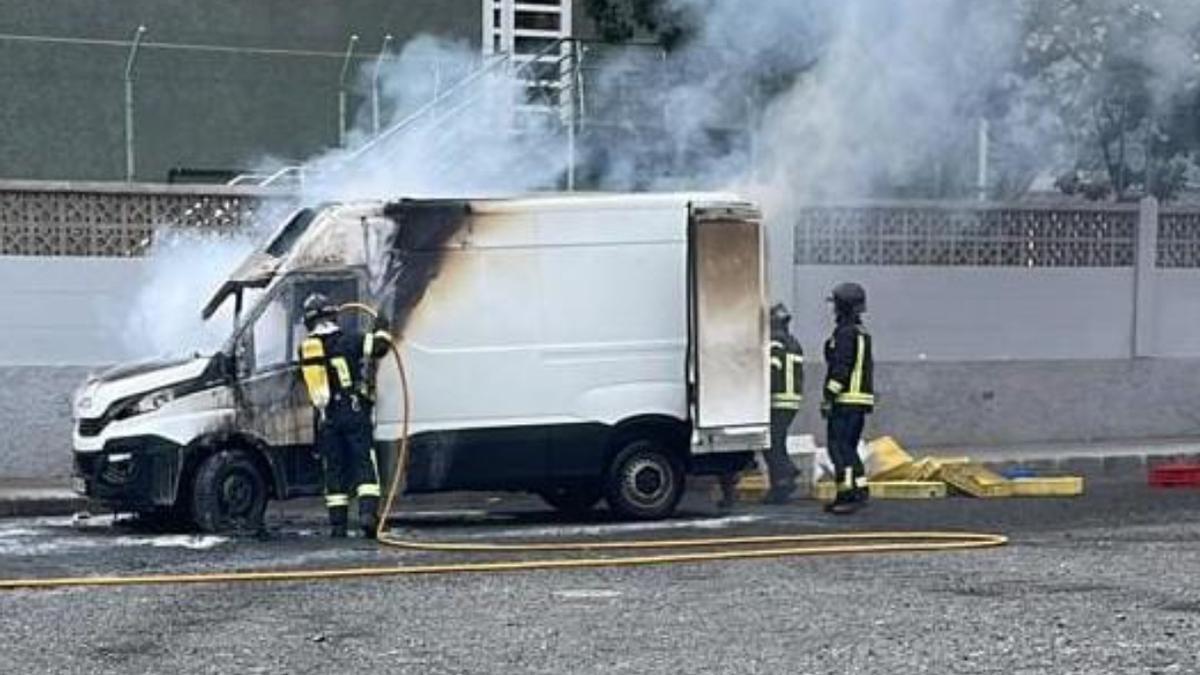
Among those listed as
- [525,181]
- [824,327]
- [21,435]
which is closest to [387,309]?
[525,181]

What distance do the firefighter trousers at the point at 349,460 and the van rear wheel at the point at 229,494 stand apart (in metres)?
0.61

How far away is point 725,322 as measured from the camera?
14406mm

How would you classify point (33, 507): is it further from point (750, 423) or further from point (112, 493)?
point (750, 423)

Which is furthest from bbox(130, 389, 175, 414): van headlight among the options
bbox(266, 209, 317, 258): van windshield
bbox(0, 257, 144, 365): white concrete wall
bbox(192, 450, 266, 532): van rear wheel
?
bbox(0, 257, 144, 365): white concrete wall

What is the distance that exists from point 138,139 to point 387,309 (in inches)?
231

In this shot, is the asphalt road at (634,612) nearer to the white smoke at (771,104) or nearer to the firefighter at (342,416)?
the firefighter at (342,416)

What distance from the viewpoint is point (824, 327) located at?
62.5 feet

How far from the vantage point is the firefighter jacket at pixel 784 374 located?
1519 centimetres

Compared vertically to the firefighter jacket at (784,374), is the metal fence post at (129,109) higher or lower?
higher

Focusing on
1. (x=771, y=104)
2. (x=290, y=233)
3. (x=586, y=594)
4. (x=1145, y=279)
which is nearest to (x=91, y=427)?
(x=290, y=233)

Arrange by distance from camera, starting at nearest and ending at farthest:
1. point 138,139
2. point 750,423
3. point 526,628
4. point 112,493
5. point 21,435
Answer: point 526,628, point 112,493, point 750,423, point 21,435, point 138,139

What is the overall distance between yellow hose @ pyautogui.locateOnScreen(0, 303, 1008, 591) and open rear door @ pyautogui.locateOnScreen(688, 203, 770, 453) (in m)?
1.47

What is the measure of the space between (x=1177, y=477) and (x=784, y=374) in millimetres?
4303

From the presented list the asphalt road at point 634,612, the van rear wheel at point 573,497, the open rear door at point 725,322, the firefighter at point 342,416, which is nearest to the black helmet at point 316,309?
the firefighter at point 342,416
